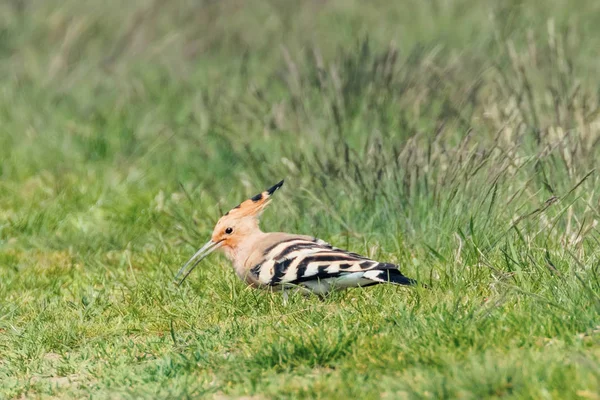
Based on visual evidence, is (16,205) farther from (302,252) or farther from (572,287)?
(572,287)

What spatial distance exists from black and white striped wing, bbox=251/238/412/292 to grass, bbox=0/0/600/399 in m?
0.12

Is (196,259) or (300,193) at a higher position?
(196,259)

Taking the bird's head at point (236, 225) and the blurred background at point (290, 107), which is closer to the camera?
the bird's head at point (236, 225)

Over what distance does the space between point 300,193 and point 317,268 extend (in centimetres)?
209

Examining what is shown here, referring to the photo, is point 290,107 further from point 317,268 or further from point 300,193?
point 317,268

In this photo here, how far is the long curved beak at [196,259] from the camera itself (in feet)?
19.7

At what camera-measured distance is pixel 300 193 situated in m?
7.40

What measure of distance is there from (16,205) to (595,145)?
4.19 meters

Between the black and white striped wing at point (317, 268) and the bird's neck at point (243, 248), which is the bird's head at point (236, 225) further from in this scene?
the black and white striped wing at point (317, 268)

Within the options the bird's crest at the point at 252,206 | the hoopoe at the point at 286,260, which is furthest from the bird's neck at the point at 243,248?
the bird's crest at the point at 252,206

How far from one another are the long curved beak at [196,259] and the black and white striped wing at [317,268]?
1.52 feet

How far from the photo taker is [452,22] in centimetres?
1138

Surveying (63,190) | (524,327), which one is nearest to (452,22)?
(63,190)

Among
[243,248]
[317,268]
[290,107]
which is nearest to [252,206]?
[243,248]
